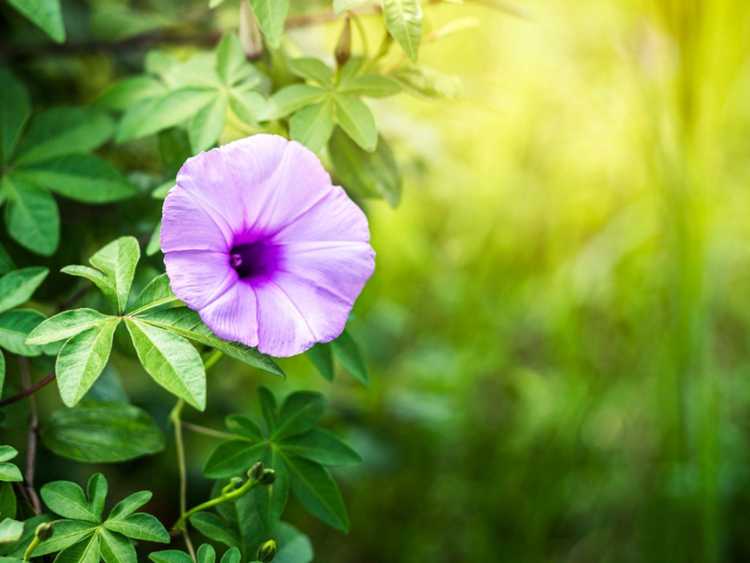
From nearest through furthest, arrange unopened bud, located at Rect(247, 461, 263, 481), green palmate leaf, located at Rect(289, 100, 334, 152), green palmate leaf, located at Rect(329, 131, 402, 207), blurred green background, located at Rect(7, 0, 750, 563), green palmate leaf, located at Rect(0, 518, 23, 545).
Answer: green palmate leaf, located at Rect(0, 518, 23, 545)
unopened bud, located at Rect(247, 461, 263, 481)
green palmate leaf, located at Rect(289, 100, 334, 152)
green palmate leaf, located at Rect(329, 131, 402, 207)
blurred green background, located at Rect(7, 0, 750, 563)

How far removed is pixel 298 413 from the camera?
864 millimetres

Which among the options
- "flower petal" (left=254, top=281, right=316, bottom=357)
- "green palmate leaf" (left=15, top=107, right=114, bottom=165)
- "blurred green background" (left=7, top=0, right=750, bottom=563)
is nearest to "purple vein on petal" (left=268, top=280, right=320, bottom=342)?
"flower petal" (left=254, top=281, right=316, bottom=357)

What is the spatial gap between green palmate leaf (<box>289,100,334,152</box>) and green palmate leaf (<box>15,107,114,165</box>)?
1.07ft

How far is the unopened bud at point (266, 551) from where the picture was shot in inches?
29.5

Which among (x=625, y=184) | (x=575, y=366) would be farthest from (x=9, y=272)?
(x=625, y=184)

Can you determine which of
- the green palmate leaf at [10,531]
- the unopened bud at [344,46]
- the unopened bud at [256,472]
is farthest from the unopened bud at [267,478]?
the unopened bud at [344,46]

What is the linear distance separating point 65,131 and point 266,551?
62 centimetres

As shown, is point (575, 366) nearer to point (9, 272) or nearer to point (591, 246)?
point (591, 246)

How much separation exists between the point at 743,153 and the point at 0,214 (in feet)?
7.31

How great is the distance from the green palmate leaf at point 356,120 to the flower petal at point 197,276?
21cm

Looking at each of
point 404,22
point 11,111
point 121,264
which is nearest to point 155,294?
point 121,264

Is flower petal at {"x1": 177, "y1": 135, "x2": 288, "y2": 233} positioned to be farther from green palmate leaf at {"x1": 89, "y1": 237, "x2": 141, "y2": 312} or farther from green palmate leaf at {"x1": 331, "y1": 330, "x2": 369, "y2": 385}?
green palmate leaf at {"x1": 331, "y1": 330, "x2": 369, "y2": 385}

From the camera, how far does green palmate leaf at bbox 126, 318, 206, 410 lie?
678 mm

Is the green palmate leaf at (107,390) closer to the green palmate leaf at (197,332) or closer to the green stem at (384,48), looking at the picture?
the green palmate leaf at (197,332)
